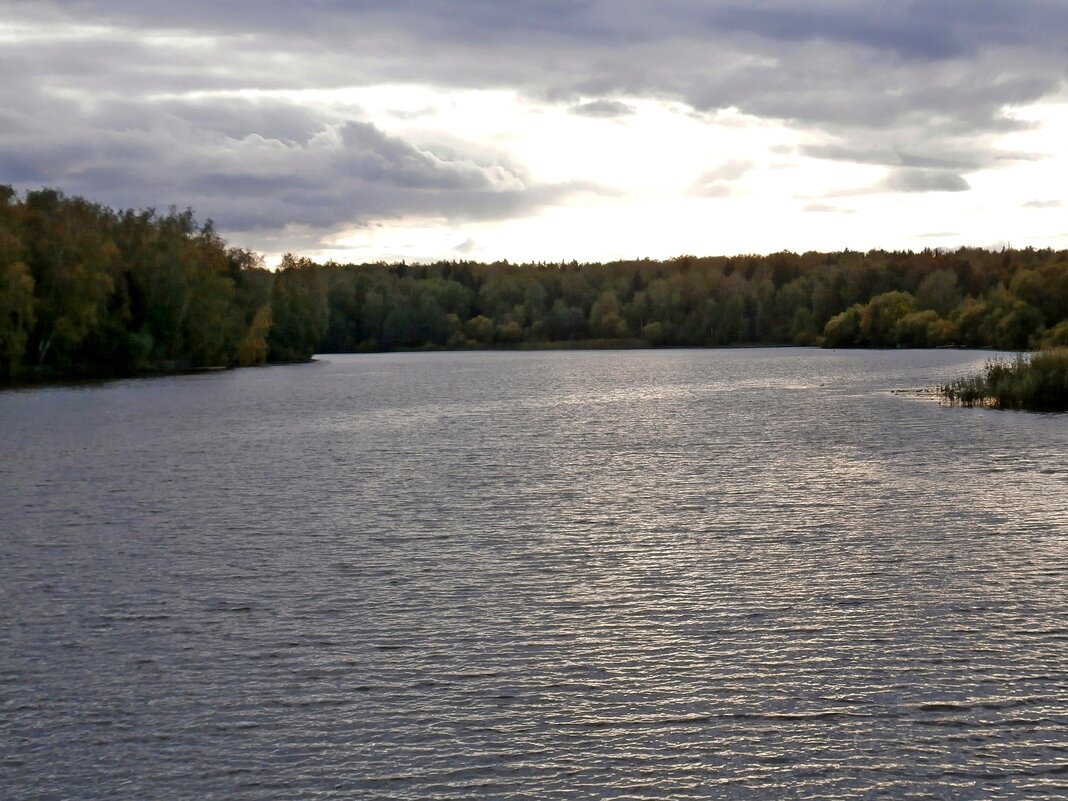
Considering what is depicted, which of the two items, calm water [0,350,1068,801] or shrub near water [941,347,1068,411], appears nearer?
calm water [0,350,1068,801]

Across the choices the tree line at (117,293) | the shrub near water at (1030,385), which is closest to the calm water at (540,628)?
the shrub near water at (1030,385)

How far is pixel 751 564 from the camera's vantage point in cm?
2008

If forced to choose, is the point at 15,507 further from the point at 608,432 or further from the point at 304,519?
the point at 608,432

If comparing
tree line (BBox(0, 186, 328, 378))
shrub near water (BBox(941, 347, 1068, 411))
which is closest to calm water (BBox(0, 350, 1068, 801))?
shrub near water (BBox(941, 347, 1068, 411))

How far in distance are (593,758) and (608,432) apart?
124 feet

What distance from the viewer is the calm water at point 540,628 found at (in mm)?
11156

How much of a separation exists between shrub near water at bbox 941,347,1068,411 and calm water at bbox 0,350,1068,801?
14058mm

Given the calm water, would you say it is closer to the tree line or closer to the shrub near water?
the shrub near water

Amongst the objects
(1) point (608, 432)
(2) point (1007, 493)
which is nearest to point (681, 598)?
(2) point (1007, 493)

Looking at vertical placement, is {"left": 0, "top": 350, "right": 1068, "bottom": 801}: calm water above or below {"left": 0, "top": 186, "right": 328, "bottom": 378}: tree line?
below

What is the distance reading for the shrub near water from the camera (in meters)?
50.0

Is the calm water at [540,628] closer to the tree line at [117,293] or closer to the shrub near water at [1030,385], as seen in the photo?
the shrub near water at [1030,385]

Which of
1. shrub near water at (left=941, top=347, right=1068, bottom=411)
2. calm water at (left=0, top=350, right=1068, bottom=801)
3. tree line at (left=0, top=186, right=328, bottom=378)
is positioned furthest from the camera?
tree line at (left=0, top=186, right=328, bottom=378)

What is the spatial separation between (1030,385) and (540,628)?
131ft
